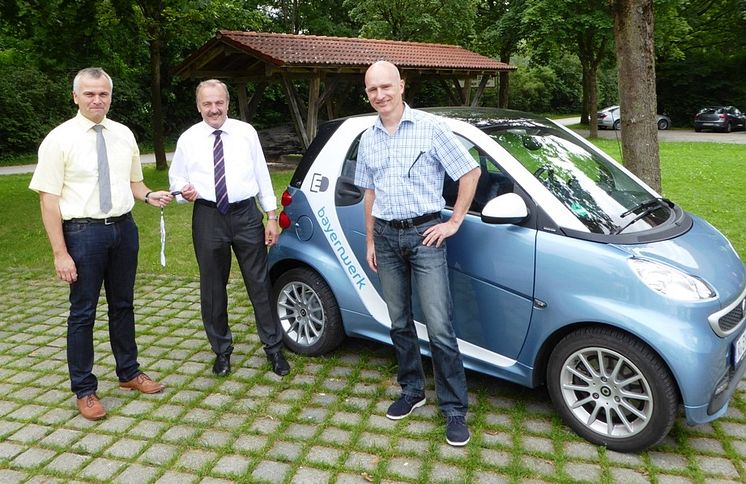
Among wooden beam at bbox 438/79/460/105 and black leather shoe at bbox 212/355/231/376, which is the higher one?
wooden beam at bbox 438/79/460/105

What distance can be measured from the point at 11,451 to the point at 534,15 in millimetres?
24553

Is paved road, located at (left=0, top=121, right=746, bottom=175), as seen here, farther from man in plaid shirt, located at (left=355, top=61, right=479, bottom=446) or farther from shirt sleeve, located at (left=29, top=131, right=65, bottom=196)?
man in plaid shirt, located at (left=355, top=61, right=479, bottom=446)

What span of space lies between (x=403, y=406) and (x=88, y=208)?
7.05 ft

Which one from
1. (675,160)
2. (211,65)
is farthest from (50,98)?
(675,160)

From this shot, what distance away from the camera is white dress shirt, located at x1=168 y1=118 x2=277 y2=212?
3949mm

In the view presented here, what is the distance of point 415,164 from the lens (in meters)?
3.21

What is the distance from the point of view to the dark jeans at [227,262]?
4.03 metres

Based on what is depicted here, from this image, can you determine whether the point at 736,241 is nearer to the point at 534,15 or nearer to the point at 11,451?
the point at 11,451

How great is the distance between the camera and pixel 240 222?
4.03 m

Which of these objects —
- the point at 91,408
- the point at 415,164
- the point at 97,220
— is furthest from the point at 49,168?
the point at 415,164

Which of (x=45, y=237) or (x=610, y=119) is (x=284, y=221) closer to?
(x=45, y=237)

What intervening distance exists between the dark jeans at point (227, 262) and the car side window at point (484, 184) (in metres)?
1.30

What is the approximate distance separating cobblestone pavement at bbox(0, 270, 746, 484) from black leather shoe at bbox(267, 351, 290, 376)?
7 centimetres

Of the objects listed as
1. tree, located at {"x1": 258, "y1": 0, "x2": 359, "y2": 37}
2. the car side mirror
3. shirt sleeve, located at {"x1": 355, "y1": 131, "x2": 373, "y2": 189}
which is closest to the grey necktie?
shirt sleeve, located at {"x1": 355, "y1": 131, "x2": 373, "y2": 189}
